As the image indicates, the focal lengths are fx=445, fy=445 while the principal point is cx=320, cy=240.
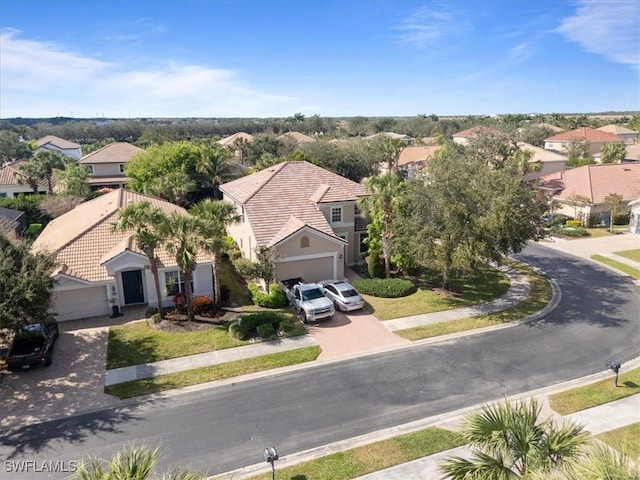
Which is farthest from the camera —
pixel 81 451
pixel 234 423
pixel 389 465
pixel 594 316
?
pixel 594 316

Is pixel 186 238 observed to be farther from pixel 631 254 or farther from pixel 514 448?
pixel 631 254

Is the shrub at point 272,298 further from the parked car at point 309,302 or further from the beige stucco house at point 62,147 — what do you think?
the beige stucco house at point 62,147

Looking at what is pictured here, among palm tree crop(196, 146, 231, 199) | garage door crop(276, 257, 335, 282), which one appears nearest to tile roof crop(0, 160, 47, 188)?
palm tree crop(196, 146, 231, 199)

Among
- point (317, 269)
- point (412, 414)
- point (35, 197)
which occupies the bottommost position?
point (412, 414)

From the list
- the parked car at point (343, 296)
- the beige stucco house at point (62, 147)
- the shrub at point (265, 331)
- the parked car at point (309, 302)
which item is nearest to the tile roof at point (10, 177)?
the parked car at point (309, 302)

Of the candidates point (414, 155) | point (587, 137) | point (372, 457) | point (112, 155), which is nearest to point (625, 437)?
point (372, 457)

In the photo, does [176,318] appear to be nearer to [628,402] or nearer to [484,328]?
[484,328]

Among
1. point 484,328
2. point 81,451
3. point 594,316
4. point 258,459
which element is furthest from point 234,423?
point 594,316
